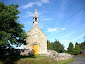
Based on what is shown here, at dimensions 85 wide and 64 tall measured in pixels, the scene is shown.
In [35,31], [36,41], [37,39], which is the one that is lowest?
[36,41]

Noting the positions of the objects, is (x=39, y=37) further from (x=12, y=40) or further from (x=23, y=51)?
(x=12, y=40)

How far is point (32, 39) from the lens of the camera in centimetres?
2755

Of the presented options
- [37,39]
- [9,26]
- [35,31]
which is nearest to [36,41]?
[37,39]

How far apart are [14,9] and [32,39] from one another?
14.4 metres

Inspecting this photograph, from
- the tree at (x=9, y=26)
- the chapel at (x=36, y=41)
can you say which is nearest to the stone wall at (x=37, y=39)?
the chapel at (x=36, y=41)

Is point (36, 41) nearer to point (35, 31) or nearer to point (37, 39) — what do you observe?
point (37, 39)

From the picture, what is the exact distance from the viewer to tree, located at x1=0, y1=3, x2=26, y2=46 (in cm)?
1224

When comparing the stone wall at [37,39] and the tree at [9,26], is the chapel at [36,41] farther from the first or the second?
the tree at [9,26]

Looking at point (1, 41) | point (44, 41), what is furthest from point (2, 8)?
point (44, 41)

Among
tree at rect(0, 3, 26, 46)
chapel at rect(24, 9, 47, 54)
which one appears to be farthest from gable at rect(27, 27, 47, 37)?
tree at rect(0, 3, 26, 46)

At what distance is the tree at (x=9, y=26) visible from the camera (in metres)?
12.2

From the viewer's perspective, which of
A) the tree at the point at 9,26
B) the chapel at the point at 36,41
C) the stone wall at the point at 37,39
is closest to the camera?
the tree at the point at 9,26

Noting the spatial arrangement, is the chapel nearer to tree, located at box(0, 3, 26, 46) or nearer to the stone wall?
the stone wall

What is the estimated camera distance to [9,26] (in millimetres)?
14062
